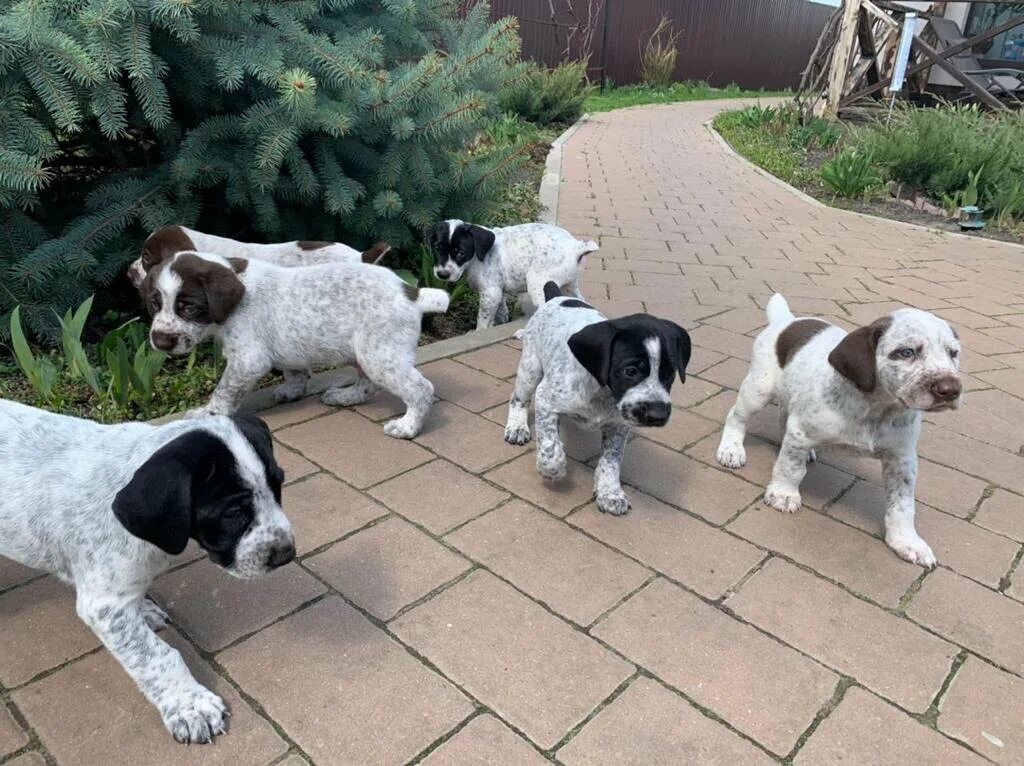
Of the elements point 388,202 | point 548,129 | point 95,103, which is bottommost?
point 548,129

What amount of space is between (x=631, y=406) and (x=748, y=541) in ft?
2.93

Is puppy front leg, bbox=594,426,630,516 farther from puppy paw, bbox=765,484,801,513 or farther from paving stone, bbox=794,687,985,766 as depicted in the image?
paving stone, bbox=794,687,985,766

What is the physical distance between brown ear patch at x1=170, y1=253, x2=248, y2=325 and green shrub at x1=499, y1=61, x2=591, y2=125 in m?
13.1

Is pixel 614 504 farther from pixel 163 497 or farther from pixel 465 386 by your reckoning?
pixel 163 497

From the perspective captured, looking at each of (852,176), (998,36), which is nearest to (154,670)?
(852,176)

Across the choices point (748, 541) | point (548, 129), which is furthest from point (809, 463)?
point (548, 129)

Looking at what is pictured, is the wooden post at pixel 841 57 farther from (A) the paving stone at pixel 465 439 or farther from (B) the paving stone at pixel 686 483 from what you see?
(A) the paving stone at pixel 465 439

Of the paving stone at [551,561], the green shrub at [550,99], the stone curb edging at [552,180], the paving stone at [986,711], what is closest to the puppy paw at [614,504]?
the paving stone at [551,561]

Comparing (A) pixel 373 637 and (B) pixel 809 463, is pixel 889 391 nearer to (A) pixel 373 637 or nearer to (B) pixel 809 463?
(B) pixel 809 463

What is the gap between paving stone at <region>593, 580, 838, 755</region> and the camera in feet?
7.82

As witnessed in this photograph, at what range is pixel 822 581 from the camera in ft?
9.97

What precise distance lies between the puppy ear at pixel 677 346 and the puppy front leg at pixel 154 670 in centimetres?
214

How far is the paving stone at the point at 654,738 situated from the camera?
7.29 ft

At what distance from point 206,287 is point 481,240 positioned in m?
2.34
